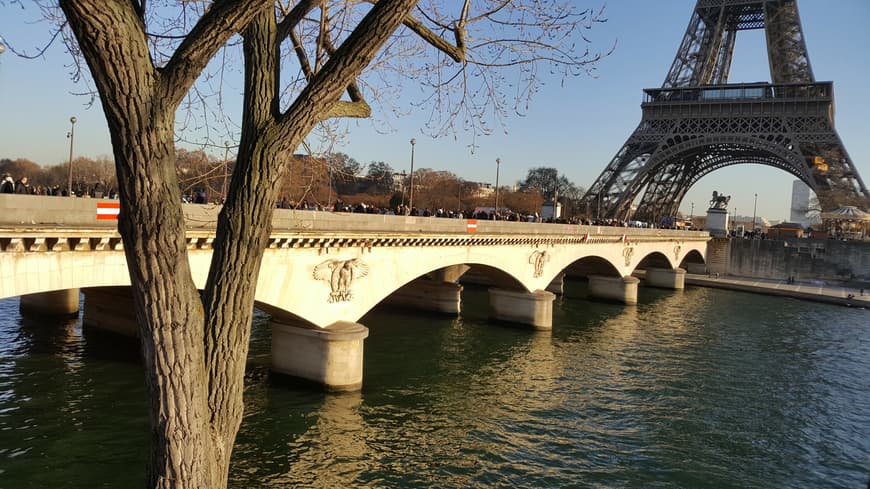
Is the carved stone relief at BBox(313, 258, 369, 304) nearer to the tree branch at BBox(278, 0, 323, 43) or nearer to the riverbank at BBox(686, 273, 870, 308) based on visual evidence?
the tree branch at BBox(278, 0, 323, 43)

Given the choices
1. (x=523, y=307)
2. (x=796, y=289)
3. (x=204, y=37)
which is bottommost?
(x=796, y=289)

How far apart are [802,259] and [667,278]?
1767 centimetres

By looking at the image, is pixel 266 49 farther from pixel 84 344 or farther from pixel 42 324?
pixel 42 324

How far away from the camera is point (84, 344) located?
810 inches

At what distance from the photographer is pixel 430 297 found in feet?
100

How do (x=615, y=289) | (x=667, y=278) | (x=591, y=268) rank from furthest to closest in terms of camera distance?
(x=667, y=278) < (x=591, y=268) < (x=615, y=289)

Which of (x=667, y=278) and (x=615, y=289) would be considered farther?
(x=667, y=278)

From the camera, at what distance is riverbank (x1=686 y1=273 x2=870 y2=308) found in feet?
142

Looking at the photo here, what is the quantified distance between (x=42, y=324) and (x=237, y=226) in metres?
23.4

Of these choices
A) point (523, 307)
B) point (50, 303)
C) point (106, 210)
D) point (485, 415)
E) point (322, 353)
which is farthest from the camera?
point (523, 307)

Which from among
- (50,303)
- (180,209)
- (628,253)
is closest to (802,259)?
(628,253)

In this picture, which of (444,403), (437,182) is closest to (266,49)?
(444,403)

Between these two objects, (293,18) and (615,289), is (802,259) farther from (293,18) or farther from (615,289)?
(293,18)

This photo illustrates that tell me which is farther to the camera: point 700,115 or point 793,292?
point 700,115
